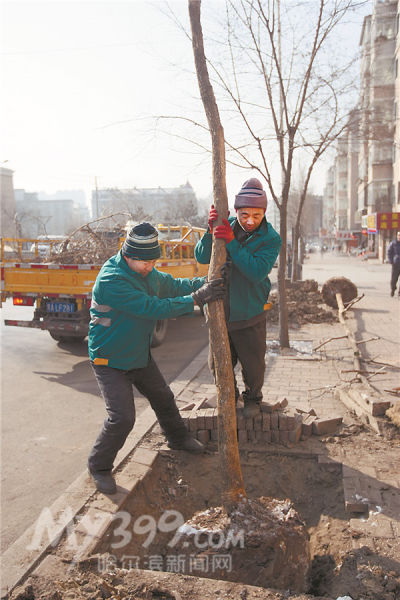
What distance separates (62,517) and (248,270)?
207cm

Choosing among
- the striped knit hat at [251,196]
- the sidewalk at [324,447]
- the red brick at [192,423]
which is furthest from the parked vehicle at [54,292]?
the striped knit hat at [251,196]

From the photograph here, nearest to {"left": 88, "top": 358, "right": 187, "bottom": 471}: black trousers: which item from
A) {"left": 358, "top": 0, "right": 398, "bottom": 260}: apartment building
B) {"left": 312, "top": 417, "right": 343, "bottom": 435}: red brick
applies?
{"left": 312, "top": 417, "right": 343, "bottom": 435}: red brick

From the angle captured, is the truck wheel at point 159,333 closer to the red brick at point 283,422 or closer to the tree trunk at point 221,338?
the red brick at point 283,422

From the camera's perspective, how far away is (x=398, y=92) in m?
35.4

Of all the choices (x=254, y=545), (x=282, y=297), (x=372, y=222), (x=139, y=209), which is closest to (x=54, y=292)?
(x=282, y=297)

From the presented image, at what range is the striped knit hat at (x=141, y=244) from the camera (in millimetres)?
3512

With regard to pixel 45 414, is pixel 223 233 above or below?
above

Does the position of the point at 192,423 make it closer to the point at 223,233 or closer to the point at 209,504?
the point at 209,504

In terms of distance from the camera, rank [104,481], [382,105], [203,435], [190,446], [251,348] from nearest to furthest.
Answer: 1. [104,481]
2. [251,348]
3. [190,446]
4. [203,435]
5. [382,105]

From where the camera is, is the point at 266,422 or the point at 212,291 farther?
the point at 266,422

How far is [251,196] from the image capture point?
3.64 metres

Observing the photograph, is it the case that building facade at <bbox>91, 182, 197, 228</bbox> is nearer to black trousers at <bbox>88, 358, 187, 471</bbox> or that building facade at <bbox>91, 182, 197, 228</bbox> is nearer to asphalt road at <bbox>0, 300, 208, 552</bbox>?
asphalt road at <bbox>0, 300, 208, 552</bbox>

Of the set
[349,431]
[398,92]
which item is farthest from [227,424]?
[398,92]

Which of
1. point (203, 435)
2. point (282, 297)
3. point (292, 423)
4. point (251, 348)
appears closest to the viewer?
point (251, 348)
